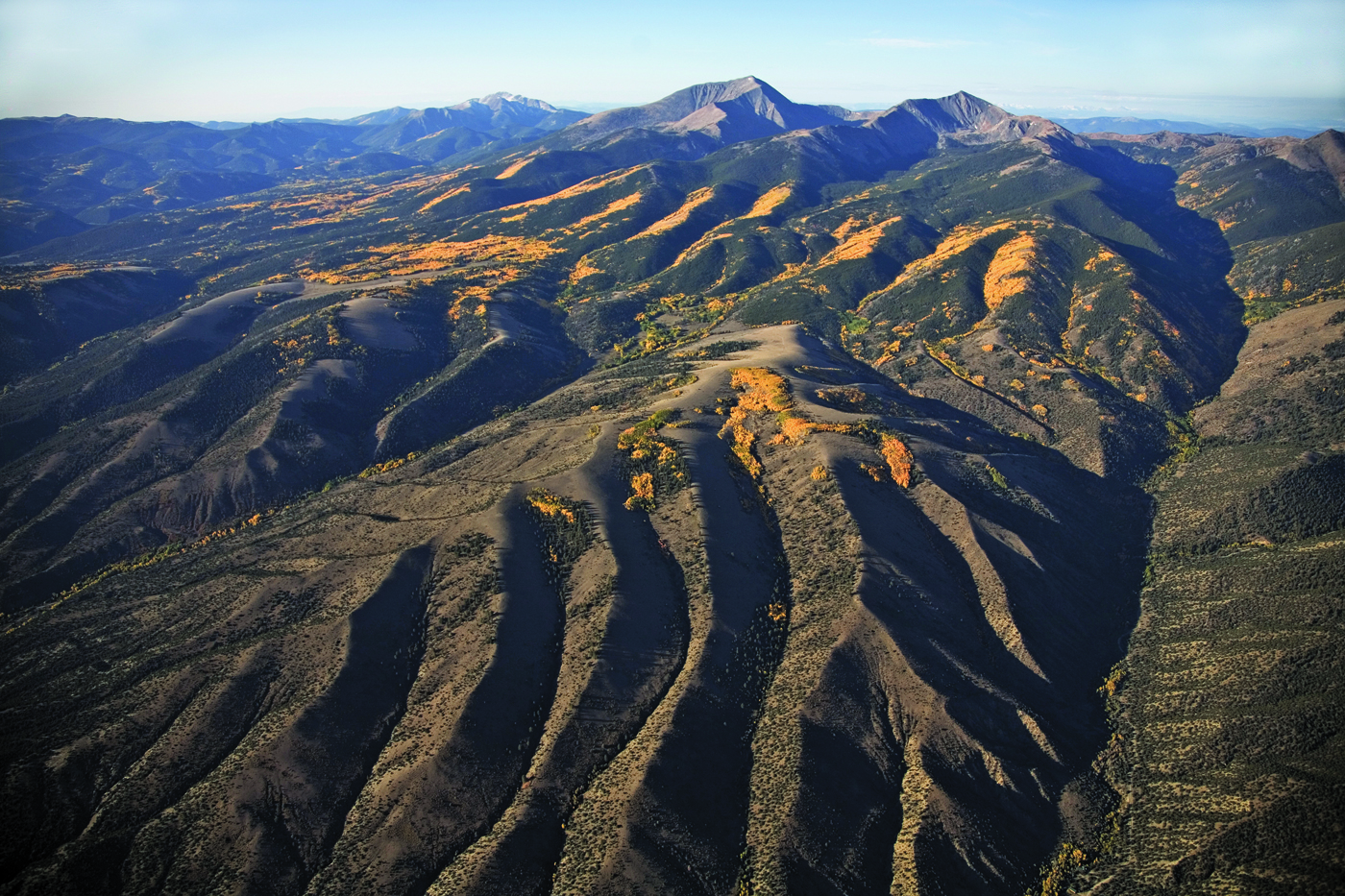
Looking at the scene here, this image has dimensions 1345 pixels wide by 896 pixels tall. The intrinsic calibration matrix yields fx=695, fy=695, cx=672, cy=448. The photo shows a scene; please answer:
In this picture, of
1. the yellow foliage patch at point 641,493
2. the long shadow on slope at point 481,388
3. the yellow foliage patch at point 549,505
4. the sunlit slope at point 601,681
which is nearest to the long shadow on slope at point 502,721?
the sunlit slope at point 601,681

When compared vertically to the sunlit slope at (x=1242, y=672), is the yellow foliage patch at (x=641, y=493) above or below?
above

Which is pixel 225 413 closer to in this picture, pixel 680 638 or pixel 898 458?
pixel 680 638

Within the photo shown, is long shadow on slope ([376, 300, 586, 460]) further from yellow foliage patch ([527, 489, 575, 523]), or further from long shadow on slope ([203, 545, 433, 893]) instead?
long shadow on slope ([203, 545, 433, 893])

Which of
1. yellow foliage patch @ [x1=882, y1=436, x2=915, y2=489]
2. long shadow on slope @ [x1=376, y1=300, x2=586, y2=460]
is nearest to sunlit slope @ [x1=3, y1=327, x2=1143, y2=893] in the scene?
yellow foliage patch @ [x1=882, y1=436, x2=915, y2=489]

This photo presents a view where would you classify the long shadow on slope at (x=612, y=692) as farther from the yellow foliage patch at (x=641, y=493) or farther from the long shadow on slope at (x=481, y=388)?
the long shadow on slope at (x=481, y=388)

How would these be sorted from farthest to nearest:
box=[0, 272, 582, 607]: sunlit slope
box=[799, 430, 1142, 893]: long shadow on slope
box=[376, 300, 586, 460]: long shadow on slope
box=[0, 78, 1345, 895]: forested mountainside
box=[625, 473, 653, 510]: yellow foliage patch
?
box=[376, 300, 586, 460]: long shadow on slope < box=[0, 272, 582, 607]: sunlit slope < box=[625, 473, 653, 510]: yellow foliage patch < box=[799, 430, 1142, 893]: long shadow on slope < box=[0, 78, 1345, 895]: forested mountainside

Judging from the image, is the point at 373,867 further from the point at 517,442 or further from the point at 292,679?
the point at 517,442

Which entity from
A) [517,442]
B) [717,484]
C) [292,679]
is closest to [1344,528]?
[717,484]

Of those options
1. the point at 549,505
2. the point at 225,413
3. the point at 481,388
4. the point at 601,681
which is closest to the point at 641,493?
the point at 549,505
